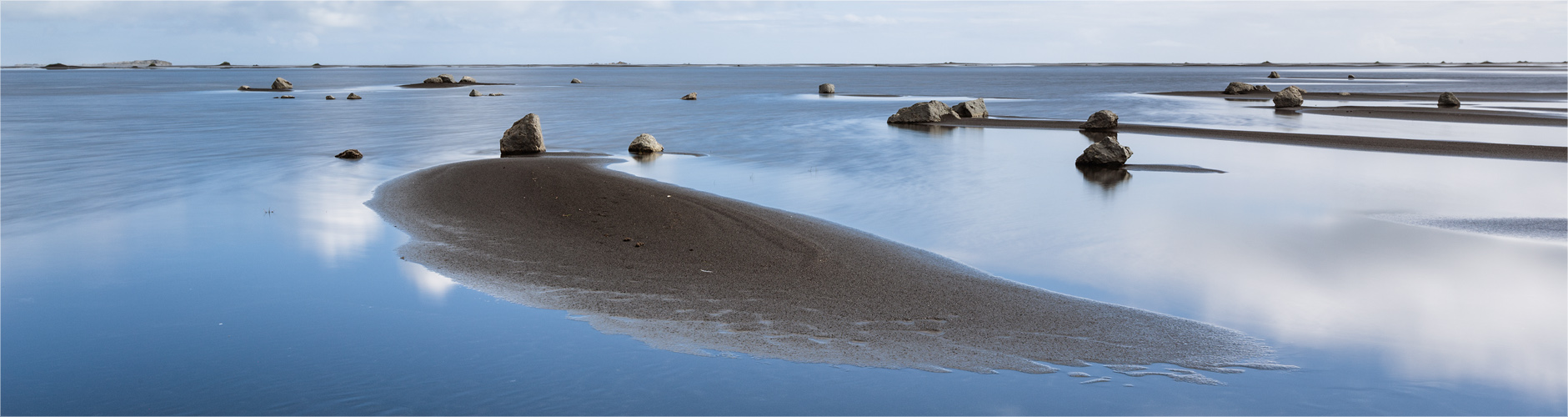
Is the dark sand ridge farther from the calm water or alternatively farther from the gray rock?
the gray rock

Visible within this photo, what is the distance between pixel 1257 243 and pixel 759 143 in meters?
17.8

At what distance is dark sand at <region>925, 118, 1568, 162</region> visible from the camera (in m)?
24.3

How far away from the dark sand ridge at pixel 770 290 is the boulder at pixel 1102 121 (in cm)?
2254

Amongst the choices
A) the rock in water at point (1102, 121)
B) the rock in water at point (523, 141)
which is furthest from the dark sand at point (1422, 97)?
the rock in water at point (523, 141)

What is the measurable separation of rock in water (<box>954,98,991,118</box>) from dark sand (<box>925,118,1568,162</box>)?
2594 mm

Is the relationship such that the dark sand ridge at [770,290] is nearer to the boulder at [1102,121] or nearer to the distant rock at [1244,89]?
the boulder at [1102,121]

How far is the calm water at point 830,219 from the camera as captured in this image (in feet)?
21.0

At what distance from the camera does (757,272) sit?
973 centimetres

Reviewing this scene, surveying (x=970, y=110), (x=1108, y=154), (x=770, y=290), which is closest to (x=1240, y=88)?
(x=970, y=110)

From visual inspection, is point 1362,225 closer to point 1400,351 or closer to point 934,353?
point 1400,351

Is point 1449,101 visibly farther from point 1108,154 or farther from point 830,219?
point 830,219

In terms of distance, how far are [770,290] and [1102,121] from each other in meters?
27.3

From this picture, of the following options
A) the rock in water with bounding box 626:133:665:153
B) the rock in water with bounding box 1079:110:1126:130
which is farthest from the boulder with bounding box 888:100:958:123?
the rock in water with bounding box 626:133:665:153

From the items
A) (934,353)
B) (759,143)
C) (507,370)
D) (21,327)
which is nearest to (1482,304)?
(934,353)
